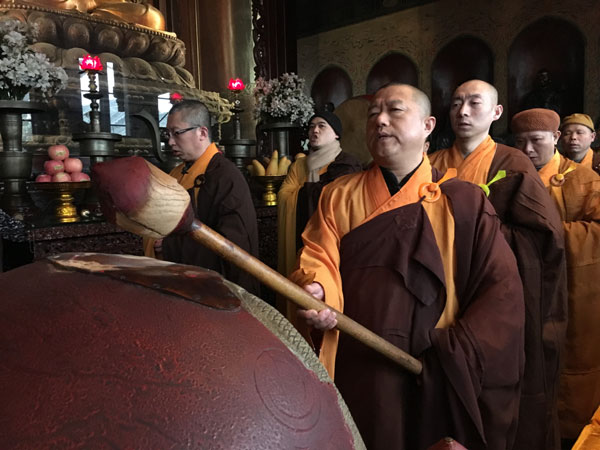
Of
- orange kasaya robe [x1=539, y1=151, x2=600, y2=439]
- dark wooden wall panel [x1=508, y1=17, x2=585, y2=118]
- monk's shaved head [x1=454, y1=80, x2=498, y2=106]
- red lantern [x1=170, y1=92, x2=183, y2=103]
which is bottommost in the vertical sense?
orange kasaya robe [x1=539, y1=151, x2=600, y2=439]

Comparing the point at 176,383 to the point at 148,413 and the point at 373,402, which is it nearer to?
the point at 148,413

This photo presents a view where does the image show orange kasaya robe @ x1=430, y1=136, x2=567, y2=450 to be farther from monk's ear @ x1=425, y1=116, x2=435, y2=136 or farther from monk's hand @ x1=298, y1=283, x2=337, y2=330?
monk's hand @ x1=298, y1=283, x2=337, y2=330

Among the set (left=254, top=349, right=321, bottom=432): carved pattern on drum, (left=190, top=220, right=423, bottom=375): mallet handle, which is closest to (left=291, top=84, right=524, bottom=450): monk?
(left=190, top=220, right=423, bottom=375): mallet handle

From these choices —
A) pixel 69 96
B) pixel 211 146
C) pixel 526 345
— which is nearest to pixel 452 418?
pixel 526 345


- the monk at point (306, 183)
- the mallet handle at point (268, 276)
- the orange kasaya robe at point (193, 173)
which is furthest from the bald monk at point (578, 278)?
the mallet handle at point (268, 276)

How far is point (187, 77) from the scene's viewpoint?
6004mm

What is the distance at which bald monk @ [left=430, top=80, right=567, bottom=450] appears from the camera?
218cm

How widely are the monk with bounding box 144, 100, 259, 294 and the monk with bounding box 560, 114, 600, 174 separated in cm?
235

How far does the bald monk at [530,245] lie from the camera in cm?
218

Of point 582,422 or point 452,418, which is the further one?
point 582,422

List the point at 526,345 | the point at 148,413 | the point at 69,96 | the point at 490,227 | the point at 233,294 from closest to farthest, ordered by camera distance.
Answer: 1. the point at 148,413
2. the point at 233,294
3. the point at 490,227
4. the point at 526,345
5. the point at 69,96

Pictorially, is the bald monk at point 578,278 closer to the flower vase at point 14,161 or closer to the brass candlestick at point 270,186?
the brass candlestick at point 270,186

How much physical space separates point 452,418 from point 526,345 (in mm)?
852

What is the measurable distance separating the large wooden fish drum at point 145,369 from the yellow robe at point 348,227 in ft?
3.42
